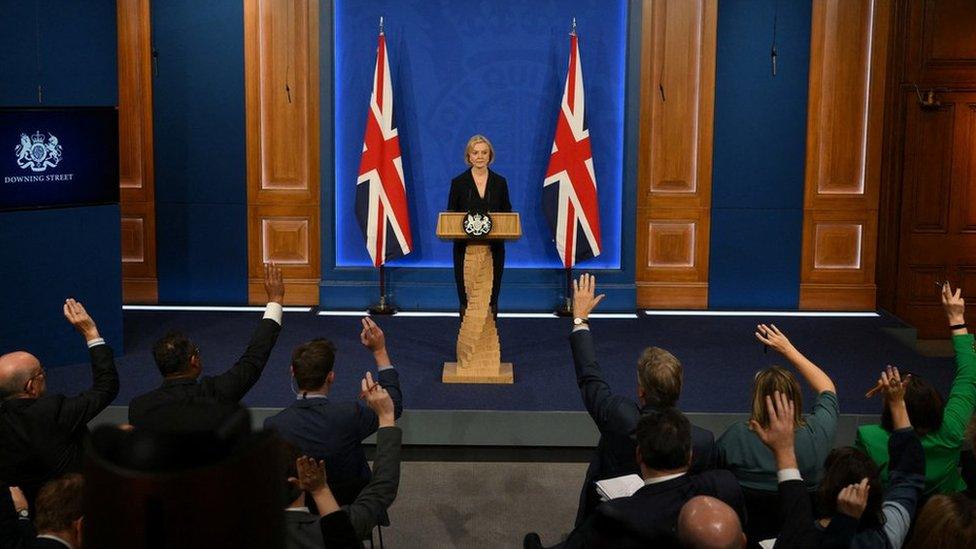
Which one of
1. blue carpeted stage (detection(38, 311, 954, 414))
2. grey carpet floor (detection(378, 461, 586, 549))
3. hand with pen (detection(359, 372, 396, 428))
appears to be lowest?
grey carpet floor (detection(378, 461, 586, 549))

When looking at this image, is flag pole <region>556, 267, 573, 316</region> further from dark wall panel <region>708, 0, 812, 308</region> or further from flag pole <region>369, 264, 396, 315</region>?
flag pole <region>369, 264, 396, 315</region>

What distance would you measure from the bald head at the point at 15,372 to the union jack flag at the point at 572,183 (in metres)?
5.24

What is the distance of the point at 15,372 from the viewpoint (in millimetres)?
3721

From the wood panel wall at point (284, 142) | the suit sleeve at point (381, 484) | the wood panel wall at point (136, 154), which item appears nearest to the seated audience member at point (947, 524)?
the suit sleeve at point (381, 484)

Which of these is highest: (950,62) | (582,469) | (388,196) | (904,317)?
(950,62)

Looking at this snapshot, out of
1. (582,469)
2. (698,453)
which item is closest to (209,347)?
(582,469)

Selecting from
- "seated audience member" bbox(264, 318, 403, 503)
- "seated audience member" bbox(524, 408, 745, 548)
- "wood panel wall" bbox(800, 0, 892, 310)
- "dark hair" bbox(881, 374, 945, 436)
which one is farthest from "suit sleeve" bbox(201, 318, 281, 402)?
"wood panel wall" bbox(800, 0, 892, 310)

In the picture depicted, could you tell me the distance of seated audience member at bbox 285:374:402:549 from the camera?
249 centimetres

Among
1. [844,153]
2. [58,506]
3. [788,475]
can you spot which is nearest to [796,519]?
[788,475]

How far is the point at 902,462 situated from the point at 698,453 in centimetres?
59

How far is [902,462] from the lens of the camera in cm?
336

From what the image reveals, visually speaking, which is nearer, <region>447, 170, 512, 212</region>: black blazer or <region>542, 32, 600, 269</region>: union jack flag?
<region>447, 170, 512, 212</region>: black blazer

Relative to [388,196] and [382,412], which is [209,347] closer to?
[388,196]

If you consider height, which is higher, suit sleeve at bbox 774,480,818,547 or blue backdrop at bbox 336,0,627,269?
blue backdrop at bbox 336,0,627,269
